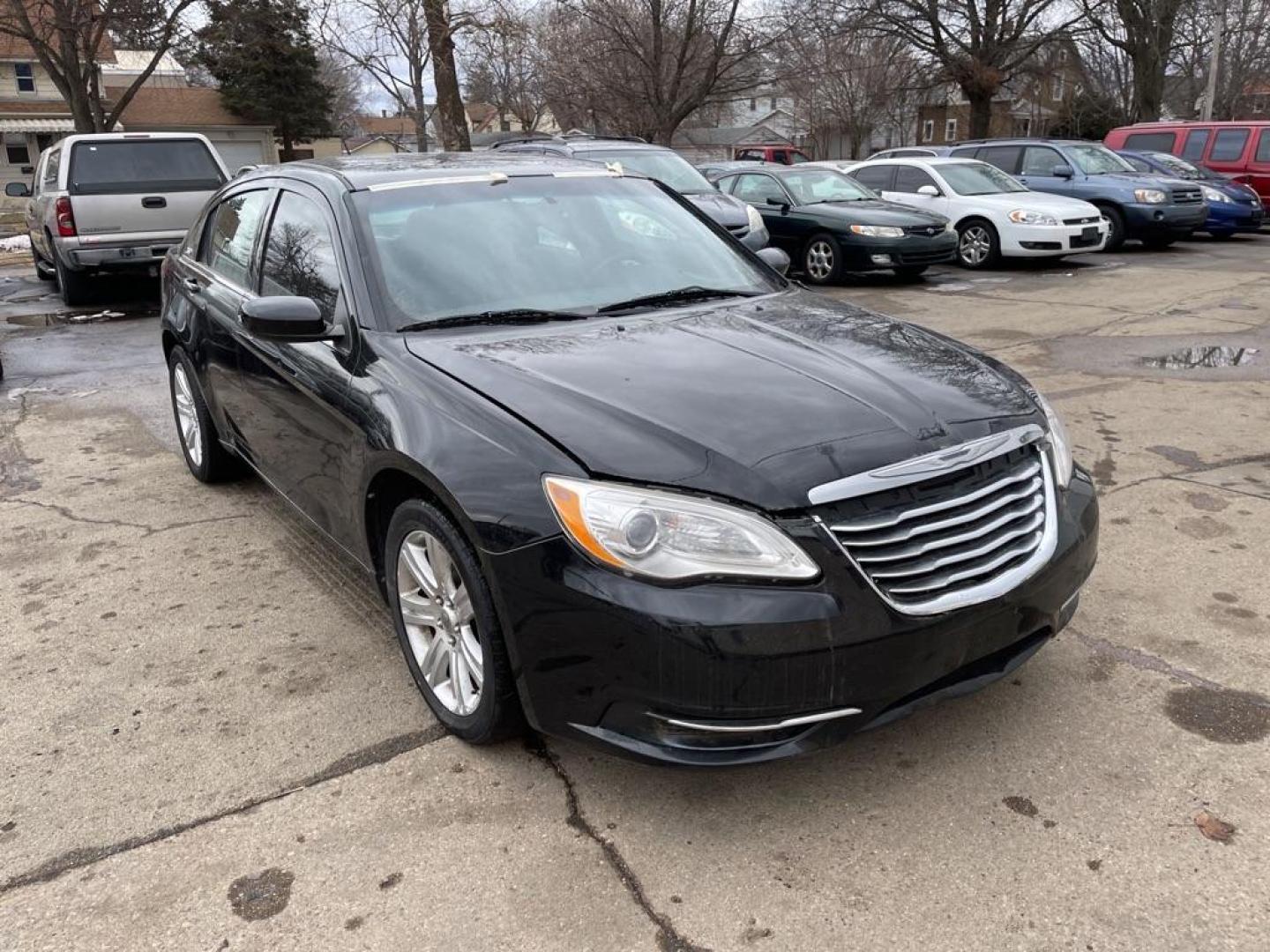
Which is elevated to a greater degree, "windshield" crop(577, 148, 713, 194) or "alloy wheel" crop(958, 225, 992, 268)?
"windshield" crop(577, 148, 713, 194)

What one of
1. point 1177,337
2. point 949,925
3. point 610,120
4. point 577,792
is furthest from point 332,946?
point 610,120

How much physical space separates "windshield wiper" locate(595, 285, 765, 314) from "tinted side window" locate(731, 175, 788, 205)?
383 inches

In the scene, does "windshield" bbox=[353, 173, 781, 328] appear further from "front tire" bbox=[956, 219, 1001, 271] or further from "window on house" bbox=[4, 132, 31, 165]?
"window on house" bbox=[4, 132, 31, 165]

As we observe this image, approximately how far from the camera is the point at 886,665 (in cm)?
231

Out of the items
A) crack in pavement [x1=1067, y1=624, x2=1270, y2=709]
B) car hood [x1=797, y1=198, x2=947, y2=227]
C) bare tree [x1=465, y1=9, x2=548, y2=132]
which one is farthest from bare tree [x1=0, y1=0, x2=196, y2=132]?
crack in pavement [x1=1067, y1=624, x2=1270, y2=709]

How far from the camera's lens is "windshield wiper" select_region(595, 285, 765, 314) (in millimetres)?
3498

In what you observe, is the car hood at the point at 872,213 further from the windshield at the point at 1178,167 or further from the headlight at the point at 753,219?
the windshield at the point at 1178,167

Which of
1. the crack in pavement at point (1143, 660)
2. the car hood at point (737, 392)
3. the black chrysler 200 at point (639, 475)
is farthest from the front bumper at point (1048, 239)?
the crack in pavement at point (1143, 660)

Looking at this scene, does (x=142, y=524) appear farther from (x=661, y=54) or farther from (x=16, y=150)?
(x=16, y=150)

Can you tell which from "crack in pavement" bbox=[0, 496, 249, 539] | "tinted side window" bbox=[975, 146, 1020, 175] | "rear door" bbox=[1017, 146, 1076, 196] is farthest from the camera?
"tinted side window" bbox=[975, 146, 1020, 175]

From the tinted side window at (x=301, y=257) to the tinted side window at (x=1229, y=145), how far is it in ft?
61.7

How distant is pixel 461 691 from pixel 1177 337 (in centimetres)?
793

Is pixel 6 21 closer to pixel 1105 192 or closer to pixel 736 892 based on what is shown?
pixel 1105 192

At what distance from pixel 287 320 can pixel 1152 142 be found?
19.7 m
